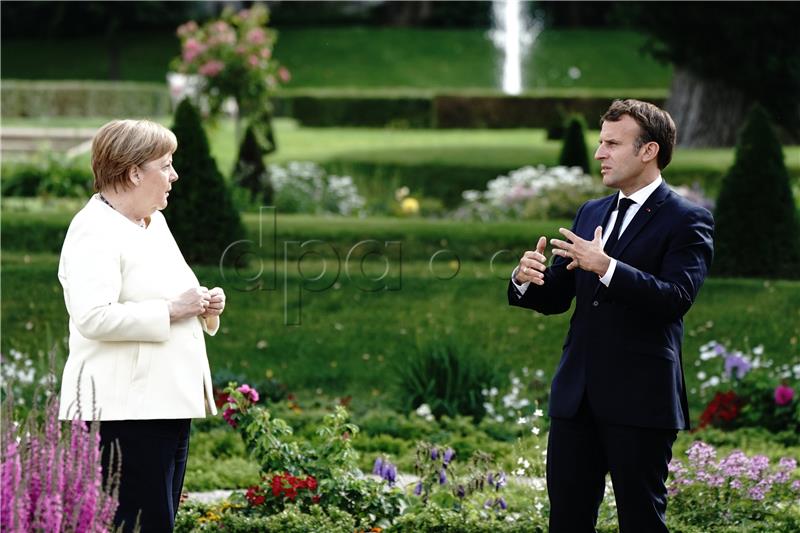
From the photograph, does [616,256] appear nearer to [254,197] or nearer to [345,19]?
[254,197]

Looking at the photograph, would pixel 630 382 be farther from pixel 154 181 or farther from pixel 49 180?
pixel 49 180

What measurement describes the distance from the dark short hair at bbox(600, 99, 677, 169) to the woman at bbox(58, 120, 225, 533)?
1268 mm

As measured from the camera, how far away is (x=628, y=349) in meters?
3.40

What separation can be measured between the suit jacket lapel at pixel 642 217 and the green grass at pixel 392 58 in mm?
27962

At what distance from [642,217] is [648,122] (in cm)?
27

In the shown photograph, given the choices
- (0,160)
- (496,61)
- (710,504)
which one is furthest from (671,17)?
(496,61)

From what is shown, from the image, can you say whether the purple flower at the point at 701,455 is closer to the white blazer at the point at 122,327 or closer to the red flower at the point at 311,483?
the red flower at the point at 311,483

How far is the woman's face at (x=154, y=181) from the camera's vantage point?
10.9 ft

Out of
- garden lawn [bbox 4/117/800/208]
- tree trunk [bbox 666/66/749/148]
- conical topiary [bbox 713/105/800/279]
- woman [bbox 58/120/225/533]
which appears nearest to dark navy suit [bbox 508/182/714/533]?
woman [bbox 58/120/225/533]

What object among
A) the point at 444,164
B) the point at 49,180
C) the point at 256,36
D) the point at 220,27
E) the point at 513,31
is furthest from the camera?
the point at 513,31

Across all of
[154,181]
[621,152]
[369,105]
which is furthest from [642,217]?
[369,105]

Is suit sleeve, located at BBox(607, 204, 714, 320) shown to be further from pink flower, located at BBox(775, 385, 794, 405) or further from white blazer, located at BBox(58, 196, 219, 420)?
pink flower, located at BBox(775, 385, 794, 405)

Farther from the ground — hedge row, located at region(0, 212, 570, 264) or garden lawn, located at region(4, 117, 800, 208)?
garden lawn, located at region(4, 117, 800, 208)

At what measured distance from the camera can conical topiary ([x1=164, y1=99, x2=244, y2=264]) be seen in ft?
28.6
